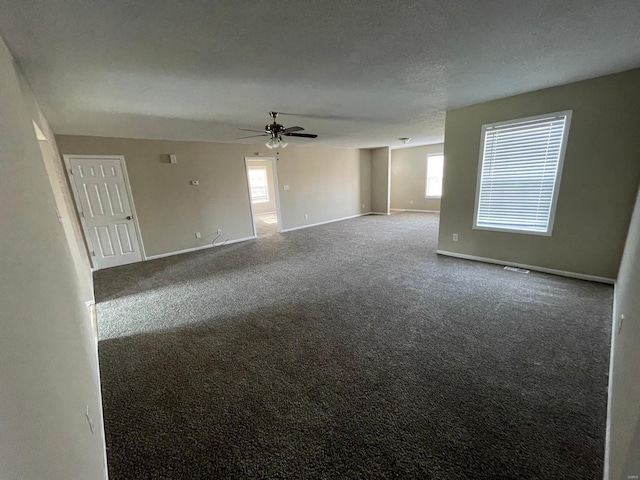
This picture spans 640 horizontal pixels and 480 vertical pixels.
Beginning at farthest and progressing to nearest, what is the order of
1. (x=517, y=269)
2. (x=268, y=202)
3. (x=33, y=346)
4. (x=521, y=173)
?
(x=268, y=202) < (x=517, y=269) < (x=521, y=173) < (x=33, y=346)

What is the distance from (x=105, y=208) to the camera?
4590 millimetres

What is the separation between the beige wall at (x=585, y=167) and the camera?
9.10 feet

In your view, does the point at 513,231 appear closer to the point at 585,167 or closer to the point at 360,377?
the point at 585,167

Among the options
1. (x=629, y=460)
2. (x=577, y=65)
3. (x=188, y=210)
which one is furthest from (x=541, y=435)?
(x=188, y=210)

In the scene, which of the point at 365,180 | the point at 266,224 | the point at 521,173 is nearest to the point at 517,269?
the point at 521,173

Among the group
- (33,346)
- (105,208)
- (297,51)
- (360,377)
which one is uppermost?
(297,51)

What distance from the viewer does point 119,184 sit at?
15.3ft

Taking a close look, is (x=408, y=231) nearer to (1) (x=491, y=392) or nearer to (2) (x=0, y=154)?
(1) (x=491, y=392)

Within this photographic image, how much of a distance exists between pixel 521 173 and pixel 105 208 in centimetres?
662

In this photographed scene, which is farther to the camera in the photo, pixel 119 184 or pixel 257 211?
pixel 257 211

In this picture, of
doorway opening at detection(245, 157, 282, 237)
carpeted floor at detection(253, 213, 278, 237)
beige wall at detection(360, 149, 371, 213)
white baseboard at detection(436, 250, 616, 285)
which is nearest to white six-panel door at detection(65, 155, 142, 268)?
carpeted floor at detection(253, 213, 278, 237)

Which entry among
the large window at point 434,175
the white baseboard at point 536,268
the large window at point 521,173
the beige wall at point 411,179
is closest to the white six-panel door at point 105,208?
the white baseboard at point 536,268

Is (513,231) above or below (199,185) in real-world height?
below

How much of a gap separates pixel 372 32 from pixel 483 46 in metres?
0.94
